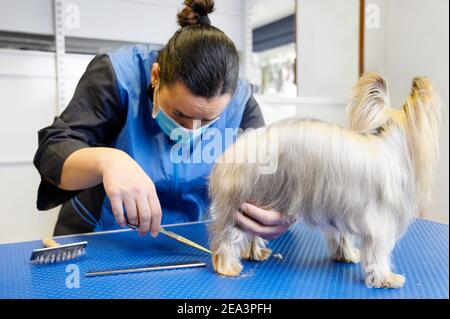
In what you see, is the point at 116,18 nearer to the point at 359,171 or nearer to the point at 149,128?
the point at 149,128

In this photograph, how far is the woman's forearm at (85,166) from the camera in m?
0.56

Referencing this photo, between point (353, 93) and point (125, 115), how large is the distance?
353 millimetres

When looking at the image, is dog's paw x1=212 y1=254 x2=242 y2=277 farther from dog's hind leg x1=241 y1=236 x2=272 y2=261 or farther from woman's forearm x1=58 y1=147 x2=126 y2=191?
woman's forearm x1=58 y1=147 x2=126 y2=191

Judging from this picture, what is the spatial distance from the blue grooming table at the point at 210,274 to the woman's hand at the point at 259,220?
0.20ft

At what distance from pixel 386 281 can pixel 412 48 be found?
367mm

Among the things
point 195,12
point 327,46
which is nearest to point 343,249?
point 327,46

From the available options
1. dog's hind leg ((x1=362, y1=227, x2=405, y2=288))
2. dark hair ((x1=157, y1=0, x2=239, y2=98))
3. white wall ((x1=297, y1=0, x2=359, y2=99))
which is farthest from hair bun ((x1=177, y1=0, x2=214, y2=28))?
dog's hind leg ((x1=362, y1=227, x2=405, y2=288))

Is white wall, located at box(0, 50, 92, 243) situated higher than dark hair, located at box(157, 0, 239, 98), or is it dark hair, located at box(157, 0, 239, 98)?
dark hair, located at box(157, 0, 239, 98)

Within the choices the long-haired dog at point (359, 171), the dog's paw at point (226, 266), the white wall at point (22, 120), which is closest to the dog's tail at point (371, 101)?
the long-haired dog at point (359, 171)

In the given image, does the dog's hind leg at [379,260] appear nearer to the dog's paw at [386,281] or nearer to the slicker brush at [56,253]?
the dog's paw at [386,281]

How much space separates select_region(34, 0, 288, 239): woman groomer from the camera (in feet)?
1.73

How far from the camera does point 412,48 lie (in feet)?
2.18
